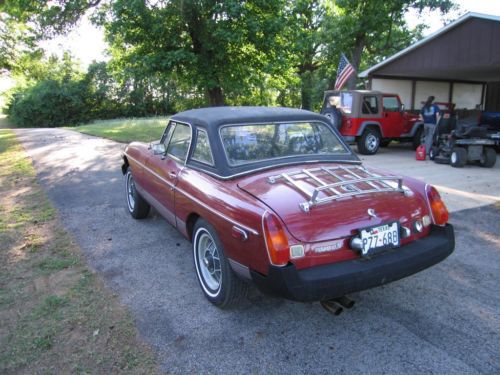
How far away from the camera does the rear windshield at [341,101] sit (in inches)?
475

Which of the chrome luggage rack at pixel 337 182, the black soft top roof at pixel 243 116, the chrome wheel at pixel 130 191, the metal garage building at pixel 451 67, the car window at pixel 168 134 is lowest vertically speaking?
the chrome wheel at pixel 130 191

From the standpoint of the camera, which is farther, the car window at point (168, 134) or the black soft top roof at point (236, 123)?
the car window at point (168, 134)

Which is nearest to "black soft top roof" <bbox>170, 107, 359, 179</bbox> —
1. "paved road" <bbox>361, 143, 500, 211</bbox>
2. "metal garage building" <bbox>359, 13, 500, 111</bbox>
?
"paved road" <bbox>361, 143, 500, 211</bbox>

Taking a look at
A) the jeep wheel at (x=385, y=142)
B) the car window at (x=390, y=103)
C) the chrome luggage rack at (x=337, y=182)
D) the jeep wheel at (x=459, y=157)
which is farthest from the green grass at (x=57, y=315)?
the jeep wheel at (x=385, y=142)

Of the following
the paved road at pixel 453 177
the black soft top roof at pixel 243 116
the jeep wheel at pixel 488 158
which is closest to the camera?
the black soft top roof at pixel 243 116

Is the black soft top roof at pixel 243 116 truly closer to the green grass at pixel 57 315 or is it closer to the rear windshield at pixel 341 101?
the green grass at pixel 57 315

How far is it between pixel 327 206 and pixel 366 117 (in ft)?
32.5

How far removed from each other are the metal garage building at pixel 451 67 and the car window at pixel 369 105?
332cm

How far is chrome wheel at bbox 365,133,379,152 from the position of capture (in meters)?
12.1

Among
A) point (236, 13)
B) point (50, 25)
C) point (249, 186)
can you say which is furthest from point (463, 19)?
point (50, 25)

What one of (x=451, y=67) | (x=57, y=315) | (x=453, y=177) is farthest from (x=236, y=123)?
(x=451, y=67)

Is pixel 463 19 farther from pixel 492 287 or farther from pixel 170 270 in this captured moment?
pixel 170 270

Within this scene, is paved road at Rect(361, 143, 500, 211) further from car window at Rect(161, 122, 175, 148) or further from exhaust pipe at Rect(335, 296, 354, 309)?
car window at Rect(161, 122, 175, 148)

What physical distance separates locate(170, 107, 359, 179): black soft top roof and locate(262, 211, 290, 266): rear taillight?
849 millimetres
